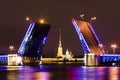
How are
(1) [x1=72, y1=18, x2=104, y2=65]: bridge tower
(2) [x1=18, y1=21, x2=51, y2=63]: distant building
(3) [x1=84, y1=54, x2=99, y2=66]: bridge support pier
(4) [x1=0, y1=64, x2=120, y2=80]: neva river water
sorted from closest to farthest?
(4) [x1=0, y1=64, x2=120, y2=80]: neva river water
(1) [x1=72, y1=18, x2=104, y2=65]: bridge tower
(2) [x1=18, y1=21, x2=51, y2=63]: distant building
(3) [x1=84, y1=54, x2=99, y2=66]: bridge support pier

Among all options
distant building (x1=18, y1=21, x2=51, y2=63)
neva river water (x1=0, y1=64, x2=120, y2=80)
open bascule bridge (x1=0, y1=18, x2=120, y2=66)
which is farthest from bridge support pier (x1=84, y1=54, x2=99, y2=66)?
neva river water (x1=0, y1=64, x2=120, y2=80)

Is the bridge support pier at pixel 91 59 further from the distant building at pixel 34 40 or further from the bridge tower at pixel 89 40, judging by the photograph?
the distant building at pixel 34 40

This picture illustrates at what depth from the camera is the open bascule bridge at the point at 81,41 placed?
10462 centimetres

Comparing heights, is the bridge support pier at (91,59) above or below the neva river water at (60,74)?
above

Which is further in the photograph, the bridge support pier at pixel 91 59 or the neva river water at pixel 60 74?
the bridge support pier at pixel 91 59

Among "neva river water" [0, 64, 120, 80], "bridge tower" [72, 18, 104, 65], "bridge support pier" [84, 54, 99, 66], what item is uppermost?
"bridge tower" [72, 18, 104, 65]

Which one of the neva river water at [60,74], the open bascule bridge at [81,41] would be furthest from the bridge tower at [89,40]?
the neva river water at [60,74]

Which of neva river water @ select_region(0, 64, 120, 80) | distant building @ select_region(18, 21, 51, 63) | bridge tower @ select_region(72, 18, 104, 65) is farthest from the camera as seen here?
distant building @ select_region(18, 21, 51, 63)

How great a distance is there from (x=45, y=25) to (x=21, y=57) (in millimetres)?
19734

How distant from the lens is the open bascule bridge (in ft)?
343

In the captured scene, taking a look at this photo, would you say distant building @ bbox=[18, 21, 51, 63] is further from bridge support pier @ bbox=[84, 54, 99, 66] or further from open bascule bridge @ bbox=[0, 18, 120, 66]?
bridge support pier @ bbox=[84, 54, 99, 66]

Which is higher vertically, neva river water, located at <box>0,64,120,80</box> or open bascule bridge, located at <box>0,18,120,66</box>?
open bascule bridge, located at <box>0,18,120,66</box>

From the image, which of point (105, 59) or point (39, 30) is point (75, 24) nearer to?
point (39, 30)

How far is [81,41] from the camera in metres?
109
